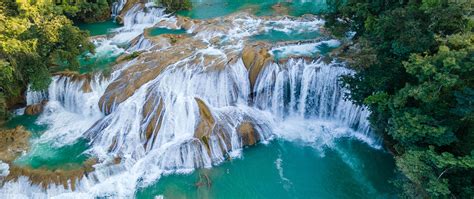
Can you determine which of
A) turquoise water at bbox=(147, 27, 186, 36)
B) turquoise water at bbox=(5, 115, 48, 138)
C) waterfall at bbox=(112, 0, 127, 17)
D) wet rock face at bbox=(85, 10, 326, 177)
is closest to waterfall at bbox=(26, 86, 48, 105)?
turquoise water at bbox=(5, 115, 48, 138)

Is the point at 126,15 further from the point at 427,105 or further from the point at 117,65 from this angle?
the point at 427,105

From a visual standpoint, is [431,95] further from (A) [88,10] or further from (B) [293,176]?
(A) [88,10]

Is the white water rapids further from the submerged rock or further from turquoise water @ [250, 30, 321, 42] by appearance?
turquoise water @ [250, 30, 321, 42]

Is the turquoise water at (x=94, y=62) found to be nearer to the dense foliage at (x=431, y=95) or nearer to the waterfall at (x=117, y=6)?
the waterfall at (x=117, y=6)

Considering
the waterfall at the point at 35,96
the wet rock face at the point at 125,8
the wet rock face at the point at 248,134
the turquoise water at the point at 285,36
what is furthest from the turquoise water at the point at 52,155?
the wet rock face at the point at 125,8

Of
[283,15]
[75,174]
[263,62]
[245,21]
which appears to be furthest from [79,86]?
[283,15]

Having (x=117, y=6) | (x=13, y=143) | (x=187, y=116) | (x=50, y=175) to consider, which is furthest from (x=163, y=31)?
(x=50, y=175)
